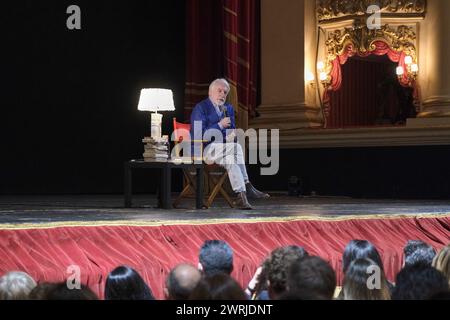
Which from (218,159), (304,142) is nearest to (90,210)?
(218,159)

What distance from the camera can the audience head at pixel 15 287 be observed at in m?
2.44

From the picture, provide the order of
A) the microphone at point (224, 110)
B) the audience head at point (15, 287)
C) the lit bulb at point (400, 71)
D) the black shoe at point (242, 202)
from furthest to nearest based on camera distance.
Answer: the lit bulb at point (400, 71)
the microphone at point (224, 110)
the black shoe at point (242, 202)
the audience head at point (15, 287)

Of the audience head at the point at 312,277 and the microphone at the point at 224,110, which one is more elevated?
the microphone at the point at 224,110

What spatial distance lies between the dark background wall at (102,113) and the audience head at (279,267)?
6012 mm

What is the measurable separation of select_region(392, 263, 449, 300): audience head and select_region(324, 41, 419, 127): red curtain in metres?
6.84

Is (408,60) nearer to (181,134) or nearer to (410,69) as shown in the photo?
(410,69)

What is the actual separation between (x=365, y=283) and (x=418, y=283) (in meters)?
0.18

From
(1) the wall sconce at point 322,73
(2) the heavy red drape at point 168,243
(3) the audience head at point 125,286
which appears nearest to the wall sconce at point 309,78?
(1) the wall sconce at point 322,73

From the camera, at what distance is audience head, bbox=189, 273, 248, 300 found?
204cm

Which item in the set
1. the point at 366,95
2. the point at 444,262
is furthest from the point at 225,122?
the point at 366,95

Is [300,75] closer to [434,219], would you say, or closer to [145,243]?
[434,219]

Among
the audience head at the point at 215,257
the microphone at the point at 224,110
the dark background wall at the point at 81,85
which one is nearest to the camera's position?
the audience head at the point at 215,257

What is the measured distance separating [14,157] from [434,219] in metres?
5.16

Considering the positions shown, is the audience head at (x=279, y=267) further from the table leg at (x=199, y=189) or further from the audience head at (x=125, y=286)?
the table leg at (x=199, y=189)
